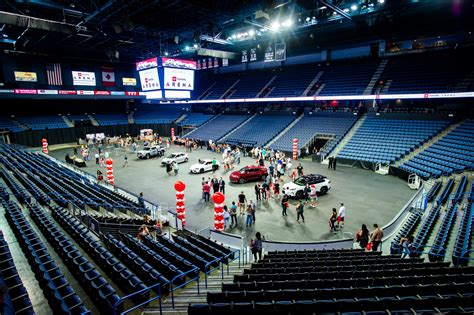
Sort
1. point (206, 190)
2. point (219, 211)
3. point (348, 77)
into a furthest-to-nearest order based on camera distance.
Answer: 1. point (348, 77)
2. point (206, 190)
3. point (219, 211)

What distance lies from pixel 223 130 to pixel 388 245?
112 ft

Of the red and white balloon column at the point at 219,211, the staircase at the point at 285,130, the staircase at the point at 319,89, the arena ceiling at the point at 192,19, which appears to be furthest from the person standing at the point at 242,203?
the staircase at the point at 319,89

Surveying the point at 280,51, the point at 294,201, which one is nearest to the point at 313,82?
the point at 280,51

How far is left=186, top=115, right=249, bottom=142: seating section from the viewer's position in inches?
1713

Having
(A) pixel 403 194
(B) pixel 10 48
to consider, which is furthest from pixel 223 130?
(B) pixel 10 48

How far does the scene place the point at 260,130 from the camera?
40125 millimetres

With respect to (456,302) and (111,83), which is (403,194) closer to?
(456,302)

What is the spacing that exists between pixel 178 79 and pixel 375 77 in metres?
25.2

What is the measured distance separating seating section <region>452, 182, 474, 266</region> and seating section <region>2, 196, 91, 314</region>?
34.3ft

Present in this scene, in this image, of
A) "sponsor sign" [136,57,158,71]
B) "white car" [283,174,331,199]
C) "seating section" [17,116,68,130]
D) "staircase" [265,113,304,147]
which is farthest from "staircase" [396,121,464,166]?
"seating section" [17,116,68,130]

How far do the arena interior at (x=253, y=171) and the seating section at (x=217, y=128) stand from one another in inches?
16.5

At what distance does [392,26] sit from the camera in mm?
31484

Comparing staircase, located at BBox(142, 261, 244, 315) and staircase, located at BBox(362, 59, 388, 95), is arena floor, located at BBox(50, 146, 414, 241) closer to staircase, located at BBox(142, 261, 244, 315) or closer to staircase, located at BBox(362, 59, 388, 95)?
staircase, located at BBox(142, 261, 244, 315)

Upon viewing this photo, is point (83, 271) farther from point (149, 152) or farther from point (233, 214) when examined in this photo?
point (149, 152)
